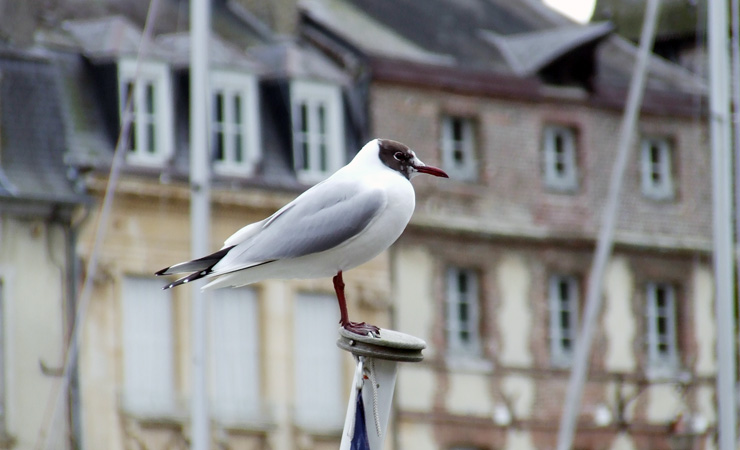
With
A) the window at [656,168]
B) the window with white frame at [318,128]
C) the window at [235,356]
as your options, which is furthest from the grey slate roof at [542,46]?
the window at [235,356]

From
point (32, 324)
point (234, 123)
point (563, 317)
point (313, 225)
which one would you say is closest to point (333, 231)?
point (313, 225)

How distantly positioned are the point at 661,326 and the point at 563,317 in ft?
7.36

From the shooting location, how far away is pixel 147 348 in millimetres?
28328

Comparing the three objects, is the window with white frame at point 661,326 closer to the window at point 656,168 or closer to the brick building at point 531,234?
the brick building at point 531,234

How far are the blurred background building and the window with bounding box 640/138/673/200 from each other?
0.04 metres

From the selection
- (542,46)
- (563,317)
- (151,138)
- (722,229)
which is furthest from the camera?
(542,46)

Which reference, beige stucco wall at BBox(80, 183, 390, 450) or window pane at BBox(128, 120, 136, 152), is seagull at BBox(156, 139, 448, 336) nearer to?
beige stucco wall at BBox(80, 183, 390, 450)

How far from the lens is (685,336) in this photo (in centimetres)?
3394

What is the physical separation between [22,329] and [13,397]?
1.02 m

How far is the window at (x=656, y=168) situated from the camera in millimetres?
34000

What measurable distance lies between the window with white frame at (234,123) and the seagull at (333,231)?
21.5 m

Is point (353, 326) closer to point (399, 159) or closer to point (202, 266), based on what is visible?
point (202, 266)

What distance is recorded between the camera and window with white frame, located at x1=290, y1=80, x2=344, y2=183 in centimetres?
3000

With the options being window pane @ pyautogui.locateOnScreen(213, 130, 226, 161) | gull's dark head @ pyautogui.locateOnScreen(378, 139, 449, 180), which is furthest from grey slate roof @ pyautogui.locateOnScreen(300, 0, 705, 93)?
gull's dark head @ pyautogui.locateOnScreen(378, 139, 449, 180)
